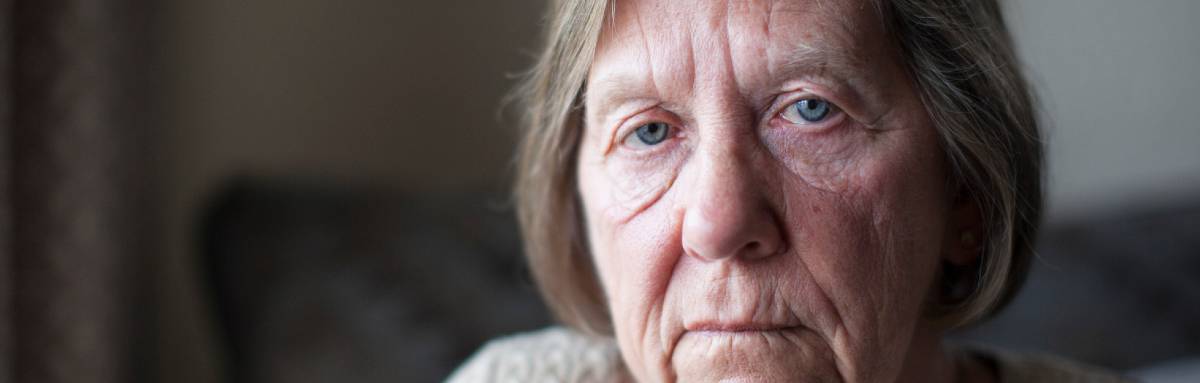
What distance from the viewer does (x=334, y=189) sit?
2262 mm

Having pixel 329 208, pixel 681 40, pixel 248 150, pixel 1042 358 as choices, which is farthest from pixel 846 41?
pixel 248 150

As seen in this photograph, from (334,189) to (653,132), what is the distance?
54.8 inches

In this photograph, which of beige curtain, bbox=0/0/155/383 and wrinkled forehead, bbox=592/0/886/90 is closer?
wrinkled forehead, bbox=592/0/886/90

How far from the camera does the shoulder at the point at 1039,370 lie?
1.31 meters

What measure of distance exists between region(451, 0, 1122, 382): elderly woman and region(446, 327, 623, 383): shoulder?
0.64 feet

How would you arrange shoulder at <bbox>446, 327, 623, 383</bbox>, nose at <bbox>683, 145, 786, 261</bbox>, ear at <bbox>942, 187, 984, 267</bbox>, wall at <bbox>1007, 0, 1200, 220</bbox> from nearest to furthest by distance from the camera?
nose at <bbox>683, 145, 786, 261</bbox>
ear at <bbox>942, 187, 984, 267</bbox>
shoulder at <bbox>446, 327, 623, 383</bbox>
wall at <bbox>1007, 0, 1200, 220</bbox>

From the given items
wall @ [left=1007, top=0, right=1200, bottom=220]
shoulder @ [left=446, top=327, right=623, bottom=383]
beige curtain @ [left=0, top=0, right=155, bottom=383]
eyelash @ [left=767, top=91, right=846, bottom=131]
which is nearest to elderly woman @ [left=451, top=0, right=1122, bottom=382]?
eyelash @ [left=767, top=91, right=846, bottom=131]

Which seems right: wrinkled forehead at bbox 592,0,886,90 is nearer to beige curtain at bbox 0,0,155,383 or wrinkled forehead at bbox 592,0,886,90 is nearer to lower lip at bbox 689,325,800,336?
lower lip at bbox 689,325,800,336

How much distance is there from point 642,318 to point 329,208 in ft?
4.20

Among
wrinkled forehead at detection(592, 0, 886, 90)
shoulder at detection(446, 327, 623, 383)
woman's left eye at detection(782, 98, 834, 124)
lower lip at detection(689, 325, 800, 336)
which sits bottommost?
shoulder at detection(446, 327, 623, 383)

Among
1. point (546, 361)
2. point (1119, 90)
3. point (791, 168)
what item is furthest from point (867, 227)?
point (1119, 90)

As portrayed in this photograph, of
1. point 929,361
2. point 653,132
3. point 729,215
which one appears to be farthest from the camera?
→ point 929,361

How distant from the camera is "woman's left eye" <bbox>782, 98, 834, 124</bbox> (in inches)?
38.1

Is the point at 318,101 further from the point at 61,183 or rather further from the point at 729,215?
the point at 729,215
